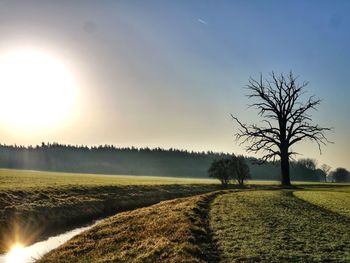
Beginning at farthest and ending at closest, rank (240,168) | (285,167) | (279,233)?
(240,168) < (285,167) < (279,233)

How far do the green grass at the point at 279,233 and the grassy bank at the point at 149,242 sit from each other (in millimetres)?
1029

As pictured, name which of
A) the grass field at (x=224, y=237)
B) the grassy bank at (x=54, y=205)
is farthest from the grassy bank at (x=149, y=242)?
the grassy bank at (x=54, y=205)

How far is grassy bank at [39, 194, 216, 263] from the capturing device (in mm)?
18188

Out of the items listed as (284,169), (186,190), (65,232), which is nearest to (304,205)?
(65,232)

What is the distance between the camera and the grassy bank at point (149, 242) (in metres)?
18.2

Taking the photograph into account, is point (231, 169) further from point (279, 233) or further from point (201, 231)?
point (279, 233)

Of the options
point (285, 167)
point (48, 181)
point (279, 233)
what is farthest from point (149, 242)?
point (285, 167)

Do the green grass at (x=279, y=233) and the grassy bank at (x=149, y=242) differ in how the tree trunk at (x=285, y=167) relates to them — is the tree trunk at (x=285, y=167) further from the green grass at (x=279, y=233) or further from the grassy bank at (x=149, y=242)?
the grassy bank at (x=149, y=242)

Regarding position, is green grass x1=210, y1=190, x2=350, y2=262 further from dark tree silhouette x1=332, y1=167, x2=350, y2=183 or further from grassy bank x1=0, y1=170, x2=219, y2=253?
dark tree silhouette x1=332, y1=167, x2=350, y2=183

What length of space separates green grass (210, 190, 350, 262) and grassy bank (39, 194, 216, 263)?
1029 mm

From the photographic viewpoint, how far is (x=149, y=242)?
832 inches

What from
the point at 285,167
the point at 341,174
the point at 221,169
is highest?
the point at 341,174

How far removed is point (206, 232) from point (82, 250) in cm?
704

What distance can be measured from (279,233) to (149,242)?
22.4 ft
